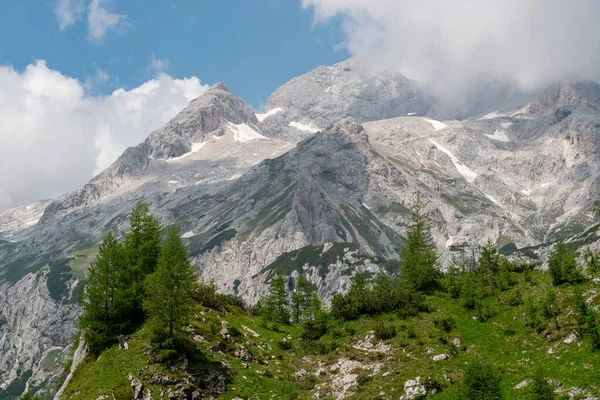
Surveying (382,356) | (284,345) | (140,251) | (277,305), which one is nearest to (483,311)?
(382,356)

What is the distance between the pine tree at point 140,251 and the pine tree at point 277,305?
21097 millimetres

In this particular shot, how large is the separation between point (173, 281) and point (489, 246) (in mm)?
46985

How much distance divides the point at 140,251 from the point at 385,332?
94.2 feet

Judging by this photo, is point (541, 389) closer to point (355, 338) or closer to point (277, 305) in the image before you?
point (355, 338)

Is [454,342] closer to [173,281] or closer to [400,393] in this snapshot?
[400,393]

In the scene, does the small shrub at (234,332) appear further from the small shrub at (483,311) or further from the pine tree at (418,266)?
the small shrub at (483,311)

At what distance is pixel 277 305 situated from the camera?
77.0 metres

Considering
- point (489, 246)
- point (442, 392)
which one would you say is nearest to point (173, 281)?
point (442, 392)

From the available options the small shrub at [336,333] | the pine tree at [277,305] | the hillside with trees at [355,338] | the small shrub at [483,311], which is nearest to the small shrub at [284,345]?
the hillside with trees at [355,338]

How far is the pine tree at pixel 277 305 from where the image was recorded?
67.6 metres

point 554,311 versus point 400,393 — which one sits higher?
point 554,311

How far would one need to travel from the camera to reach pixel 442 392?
3316 centimetres

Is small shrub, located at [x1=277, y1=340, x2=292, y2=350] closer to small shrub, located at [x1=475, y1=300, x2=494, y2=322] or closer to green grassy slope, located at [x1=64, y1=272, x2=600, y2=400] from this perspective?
green grassy slope, located at [x1=64, y1=272, x2=600, y2=400]

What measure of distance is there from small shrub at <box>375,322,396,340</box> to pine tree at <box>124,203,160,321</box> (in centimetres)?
2499
